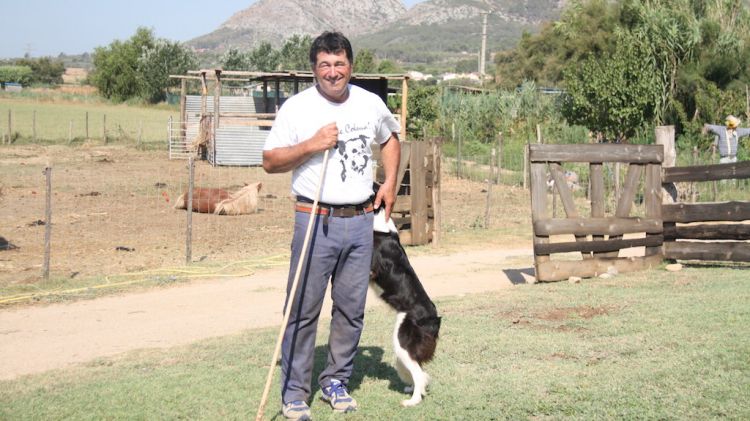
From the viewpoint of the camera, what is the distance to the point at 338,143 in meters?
5.32

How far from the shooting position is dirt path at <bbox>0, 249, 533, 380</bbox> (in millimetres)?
7867

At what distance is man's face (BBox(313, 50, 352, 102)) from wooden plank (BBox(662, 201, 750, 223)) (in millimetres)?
7449

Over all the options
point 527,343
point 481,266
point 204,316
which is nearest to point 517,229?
point 481,266

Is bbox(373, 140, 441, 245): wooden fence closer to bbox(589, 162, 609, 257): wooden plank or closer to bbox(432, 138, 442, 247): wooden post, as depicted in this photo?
bbox(432, 138, 442, 247): wooden post

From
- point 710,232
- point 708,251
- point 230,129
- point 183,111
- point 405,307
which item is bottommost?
point 708,251

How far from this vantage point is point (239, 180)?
2461 cm

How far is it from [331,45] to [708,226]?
7747 mm

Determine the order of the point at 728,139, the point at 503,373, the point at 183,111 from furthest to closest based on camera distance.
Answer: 1. the point at 183,111
2. the point at 728,139
3. the point at 503,373

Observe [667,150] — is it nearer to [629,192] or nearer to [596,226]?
[629,192]

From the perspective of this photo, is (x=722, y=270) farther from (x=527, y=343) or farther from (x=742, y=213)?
(x=527, y=343)

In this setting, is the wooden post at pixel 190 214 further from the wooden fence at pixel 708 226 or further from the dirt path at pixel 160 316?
the wooden fence at pixel 708 226

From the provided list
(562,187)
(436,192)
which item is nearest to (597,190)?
(562,187)

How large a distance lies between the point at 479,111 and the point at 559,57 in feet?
27.7

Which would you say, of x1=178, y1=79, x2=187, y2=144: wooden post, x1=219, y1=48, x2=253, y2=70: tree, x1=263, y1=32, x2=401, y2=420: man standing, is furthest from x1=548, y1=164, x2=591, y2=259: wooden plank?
x1=219, y1=48, x2=253, y2=70: tree
